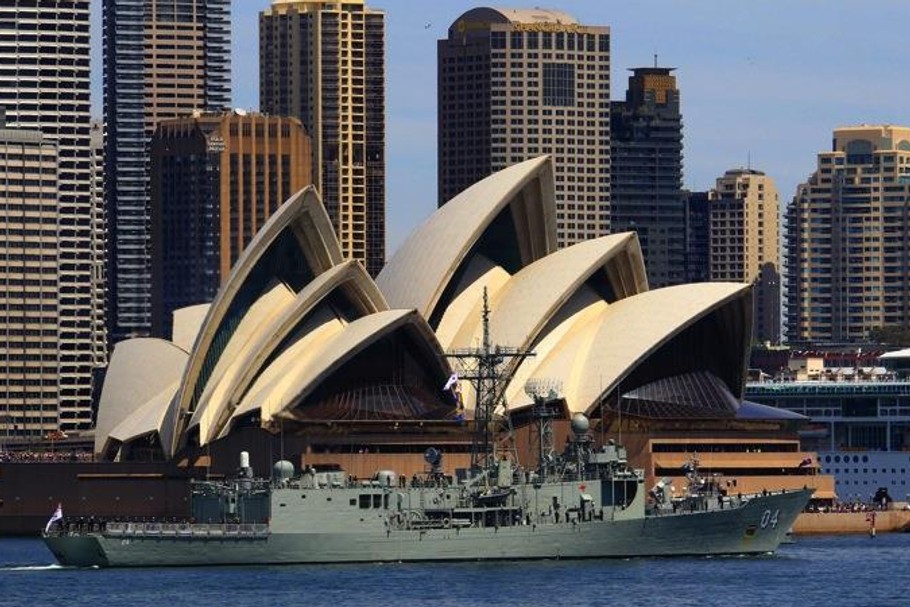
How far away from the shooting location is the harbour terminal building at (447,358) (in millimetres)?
124375

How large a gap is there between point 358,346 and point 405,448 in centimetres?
507

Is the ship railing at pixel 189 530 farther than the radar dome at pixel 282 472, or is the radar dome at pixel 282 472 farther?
the radar dome at pixel 282 472

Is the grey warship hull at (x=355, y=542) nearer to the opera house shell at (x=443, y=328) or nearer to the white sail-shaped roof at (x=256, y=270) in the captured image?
the opera house shell at (x=443, y=328)

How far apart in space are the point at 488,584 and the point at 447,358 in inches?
1575

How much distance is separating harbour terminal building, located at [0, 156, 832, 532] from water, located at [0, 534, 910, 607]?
26094 millimetres

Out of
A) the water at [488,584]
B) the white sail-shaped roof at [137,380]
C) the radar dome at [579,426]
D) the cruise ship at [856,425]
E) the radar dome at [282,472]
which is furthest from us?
the cruise ship at [856,425]

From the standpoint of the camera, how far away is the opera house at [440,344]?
124m

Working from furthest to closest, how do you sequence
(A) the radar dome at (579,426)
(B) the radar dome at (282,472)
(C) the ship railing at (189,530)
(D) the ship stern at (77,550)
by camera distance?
(A) the radar dome at (579,426) < (B) the radar dome at (282,472) < (D) the ship stern at (77,550) < (C) the ship railing at (189,530)

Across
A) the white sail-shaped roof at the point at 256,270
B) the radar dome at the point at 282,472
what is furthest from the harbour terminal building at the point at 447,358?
the radar dome at the point at 282,472

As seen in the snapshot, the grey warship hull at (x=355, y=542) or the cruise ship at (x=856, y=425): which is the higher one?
the cruise ship at (x=856, y=425)

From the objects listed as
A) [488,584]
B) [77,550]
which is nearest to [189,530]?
[77,550]

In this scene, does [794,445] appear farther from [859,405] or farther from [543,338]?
[859,405]

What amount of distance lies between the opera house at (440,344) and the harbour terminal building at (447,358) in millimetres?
86

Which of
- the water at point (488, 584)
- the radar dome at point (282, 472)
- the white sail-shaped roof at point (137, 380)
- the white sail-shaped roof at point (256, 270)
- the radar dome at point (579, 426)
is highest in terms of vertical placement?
the white sail-shaped roof at point (256, 270)
